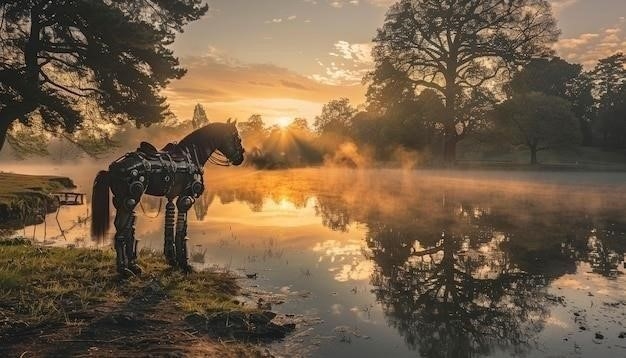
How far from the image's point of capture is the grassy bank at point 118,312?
6.59 meters

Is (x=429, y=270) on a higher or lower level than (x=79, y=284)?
lower

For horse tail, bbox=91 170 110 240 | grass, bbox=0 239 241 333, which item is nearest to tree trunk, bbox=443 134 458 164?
grass, bbox=0 239 241 333

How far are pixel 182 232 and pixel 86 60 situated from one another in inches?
666

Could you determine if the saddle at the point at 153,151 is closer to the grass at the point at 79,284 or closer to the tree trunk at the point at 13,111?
the grass at the point at 79,284

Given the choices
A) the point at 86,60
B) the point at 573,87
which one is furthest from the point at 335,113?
the point at 86,60

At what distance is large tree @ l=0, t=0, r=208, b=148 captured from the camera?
71.5ft

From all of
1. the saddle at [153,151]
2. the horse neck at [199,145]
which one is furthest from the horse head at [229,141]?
the saddle at [153,151]

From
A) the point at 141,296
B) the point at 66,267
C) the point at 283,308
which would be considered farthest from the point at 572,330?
the point at 66,267

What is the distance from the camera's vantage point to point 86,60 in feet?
78.3

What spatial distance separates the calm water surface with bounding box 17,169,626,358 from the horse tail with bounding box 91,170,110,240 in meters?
3.36

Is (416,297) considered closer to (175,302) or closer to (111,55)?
(175,302)

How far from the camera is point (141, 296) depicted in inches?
355

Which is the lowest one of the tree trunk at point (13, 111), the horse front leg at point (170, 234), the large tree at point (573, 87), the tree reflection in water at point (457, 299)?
the tree reflection in water at point (457, 299)

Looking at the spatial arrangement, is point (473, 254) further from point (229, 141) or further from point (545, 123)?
point (545, 123)
